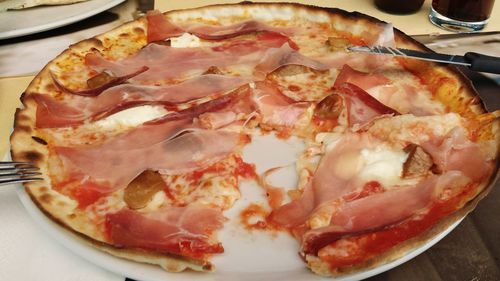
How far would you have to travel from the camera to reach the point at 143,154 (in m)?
1.26

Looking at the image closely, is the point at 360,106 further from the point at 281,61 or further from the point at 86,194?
the point at 86,194

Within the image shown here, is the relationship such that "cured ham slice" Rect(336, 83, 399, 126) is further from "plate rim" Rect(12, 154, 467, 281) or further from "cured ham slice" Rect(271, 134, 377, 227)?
"plate rim" Rect(12, 154, 467, 281)

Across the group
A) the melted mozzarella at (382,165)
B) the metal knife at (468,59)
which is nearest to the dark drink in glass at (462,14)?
the metal knife at (468,59)

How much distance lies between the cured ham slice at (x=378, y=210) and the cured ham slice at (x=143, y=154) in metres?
0.35

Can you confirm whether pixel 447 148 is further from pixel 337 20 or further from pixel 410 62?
pixel 337 20

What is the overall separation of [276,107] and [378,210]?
44cm

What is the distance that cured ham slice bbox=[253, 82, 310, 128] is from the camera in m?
1.42

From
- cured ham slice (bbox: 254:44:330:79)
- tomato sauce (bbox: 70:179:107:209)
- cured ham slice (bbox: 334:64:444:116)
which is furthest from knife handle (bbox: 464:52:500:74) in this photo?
tomato sauce (bbox: 70:179:107:209)

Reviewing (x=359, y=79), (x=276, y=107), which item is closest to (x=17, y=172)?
(x=276, y=107)

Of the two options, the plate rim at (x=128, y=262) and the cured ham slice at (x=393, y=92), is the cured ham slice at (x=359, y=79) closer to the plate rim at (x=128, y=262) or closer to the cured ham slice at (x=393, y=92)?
the cured ham slice at (x=393, y=92)

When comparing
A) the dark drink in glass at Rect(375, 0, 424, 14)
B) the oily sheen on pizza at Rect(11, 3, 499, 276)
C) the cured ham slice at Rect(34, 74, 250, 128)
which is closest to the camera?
the oily sheen on pizza at Rect(11, 3, 499, 276)

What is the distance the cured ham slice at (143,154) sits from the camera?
122 cm

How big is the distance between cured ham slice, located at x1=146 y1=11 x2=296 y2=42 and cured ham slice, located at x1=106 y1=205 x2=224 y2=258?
2.54 feet

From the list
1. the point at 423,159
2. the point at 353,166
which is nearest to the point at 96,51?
the point at 353,166
